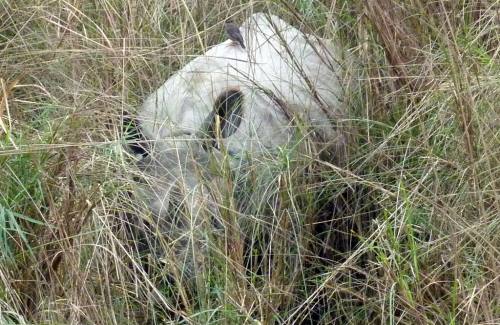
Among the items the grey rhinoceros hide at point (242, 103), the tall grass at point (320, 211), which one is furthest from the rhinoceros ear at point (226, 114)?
the tall grass at point (320, 211)

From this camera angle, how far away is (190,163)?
236 centimetres

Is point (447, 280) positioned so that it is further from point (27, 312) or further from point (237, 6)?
point (237, 6)

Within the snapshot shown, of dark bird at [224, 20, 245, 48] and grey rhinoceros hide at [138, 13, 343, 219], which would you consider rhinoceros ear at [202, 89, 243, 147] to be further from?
dark bird at [224, 20, 245, 48]

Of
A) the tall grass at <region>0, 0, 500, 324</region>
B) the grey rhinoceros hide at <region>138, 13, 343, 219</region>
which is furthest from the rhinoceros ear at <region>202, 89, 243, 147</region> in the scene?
the tall grass at <region>0, 0, 500, 324</region>

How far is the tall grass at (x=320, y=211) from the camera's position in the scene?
2053mm

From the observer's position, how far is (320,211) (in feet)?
7.67

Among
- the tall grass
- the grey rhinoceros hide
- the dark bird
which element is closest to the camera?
the tall grass

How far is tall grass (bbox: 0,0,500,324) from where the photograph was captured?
2053 millimetres

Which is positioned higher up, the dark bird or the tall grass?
the dark bird

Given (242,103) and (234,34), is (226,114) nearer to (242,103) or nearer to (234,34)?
(242,103)

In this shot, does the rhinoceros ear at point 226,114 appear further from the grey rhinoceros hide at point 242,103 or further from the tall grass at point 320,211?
the tall grass at point 320,211

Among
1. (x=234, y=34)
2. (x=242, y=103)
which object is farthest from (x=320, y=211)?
(x=234, y=34)

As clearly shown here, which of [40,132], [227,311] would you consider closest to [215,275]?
A: [227,311]

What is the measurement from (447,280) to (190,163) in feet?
2.00
